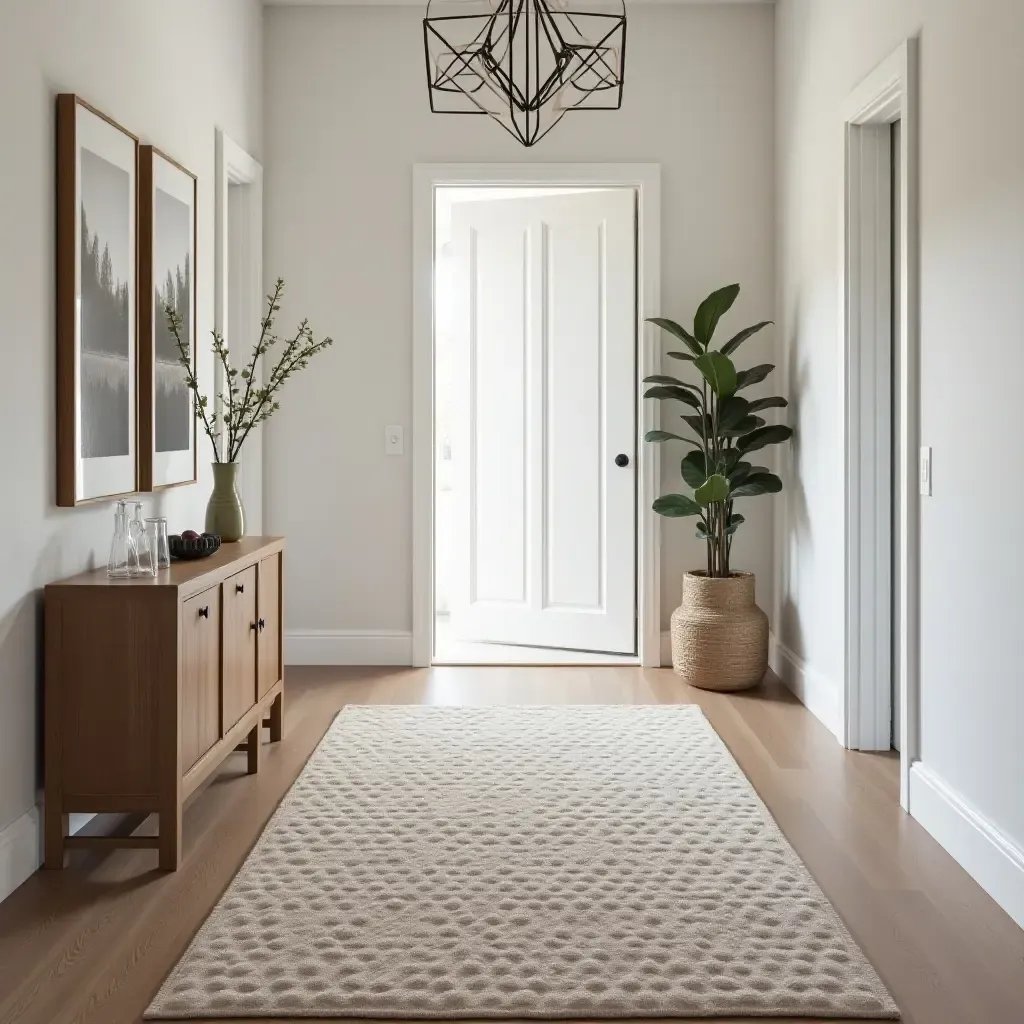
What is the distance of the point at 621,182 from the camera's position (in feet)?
17.2

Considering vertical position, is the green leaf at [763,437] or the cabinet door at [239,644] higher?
the green leaf at [763,437]

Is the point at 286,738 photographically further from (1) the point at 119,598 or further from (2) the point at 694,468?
(2) the point at 694,468

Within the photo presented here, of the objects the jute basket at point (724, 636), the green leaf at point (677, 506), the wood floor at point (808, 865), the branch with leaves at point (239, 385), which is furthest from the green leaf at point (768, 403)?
the branch with leaves at point (239, 385)

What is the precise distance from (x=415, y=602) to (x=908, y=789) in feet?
8.45

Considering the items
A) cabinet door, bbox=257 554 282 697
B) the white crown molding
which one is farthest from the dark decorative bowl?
the white crown molding

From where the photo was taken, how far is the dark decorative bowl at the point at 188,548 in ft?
10.9

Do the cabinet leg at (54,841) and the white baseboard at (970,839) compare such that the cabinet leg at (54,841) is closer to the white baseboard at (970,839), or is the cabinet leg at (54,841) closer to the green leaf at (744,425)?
the white baseboard at (970,839)

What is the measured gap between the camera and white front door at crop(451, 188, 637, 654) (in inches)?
218


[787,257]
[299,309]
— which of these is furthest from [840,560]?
[299,309]

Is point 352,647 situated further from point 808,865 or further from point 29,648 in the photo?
point 808,865

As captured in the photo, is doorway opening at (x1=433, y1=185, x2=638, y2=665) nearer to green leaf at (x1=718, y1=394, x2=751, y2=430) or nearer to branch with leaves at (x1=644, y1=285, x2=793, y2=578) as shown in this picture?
branch with leaves at (x1=644, y1=285, x2=793, y2=578)

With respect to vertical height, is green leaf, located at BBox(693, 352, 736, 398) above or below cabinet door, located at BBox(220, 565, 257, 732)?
above

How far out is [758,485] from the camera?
4.84m

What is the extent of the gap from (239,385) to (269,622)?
144cm
